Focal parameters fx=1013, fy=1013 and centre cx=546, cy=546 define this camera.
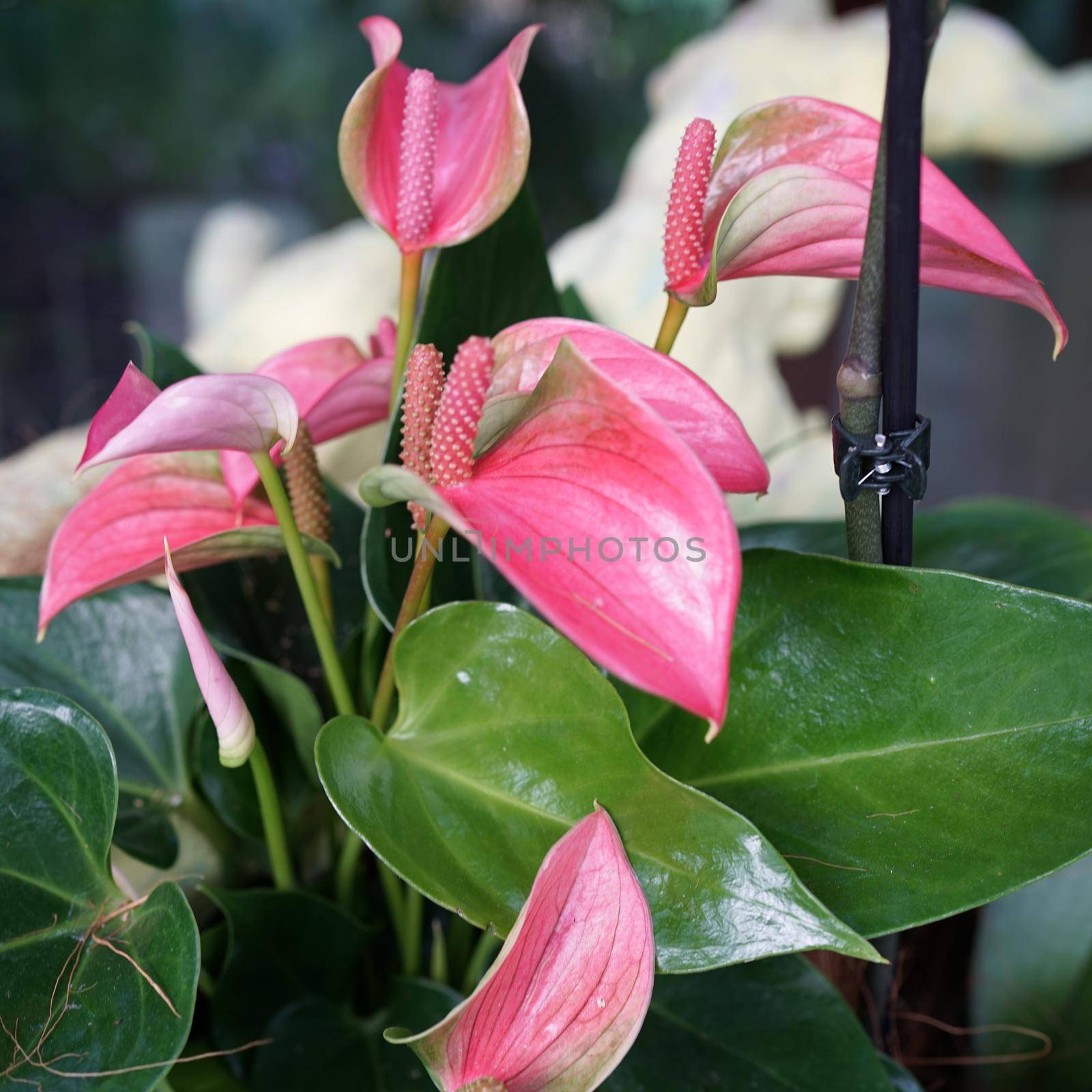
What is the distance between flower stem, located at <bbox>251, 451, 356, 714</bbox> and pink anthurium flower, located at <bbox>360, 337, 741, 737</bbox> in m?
0.06

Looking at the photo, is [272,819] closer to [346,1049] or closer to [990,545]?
[346,1049]

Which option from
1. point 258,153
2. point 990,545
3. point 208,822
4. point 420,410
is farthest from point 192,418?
point 258,153

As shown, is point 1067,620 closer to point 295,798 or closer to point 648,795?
point 648,795

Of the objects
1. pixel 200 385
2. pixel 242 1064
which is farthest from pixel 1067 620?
pixel 242 1064

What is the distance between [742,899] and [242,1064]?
0.26 m

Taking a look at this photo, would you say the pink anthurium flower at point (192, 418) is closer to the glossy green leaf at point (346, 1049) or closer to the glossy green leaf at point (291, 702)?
the glossy green leaf at point (291, 702)

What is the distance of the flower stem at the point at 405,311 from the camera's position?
1.29ft

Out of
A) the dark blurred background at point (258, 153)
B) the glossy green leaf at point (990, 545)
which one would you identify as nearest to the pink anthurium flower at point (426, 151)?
the glossy green leaf at point (990, 545)

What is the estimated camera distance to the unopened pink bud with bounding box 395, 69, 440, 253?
0.37 m

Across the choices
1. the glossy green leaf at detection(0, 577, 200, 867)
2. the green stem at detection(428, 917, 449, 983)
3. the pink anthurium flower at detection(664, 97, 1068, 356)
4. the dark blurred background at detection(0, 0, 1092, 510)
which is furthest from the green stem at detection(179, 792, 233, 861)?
the dark blurred background at detection(0, 0, 1092, 510)

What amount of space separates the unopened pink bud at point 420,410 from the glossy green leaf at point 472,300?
9 centimetres

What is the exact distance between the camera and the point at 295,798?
48cm

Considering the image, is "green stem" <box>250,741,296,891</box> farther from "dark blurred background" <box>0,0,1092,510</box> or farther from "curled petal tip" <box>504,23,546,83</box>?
"dark blurred background" <box>0,0,1092,510</box>

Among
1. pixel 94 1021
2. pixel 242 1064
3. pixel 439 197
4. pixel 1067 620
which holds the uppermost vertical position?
pixel 439 197
